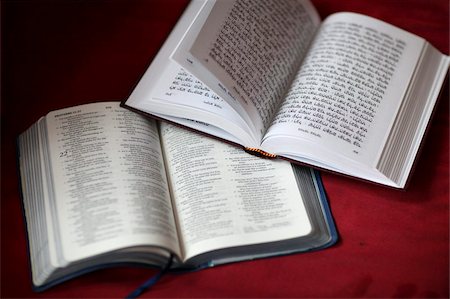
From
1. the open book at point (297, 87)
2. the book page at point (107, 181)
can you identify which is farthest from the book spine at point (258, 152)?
the book page at point (107, 181)

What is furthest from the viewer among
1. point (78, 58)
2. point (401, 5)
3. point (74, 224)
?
point (401, 5)

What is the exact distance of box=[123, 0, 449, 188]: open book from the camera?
771mm

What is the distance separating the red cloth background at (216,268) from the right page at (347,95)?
0.21ft

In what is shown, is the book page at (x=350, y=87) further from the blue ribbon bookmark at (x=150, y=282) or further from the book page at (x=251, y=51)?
the blue ribbon bookmark at (x=150, y=282)

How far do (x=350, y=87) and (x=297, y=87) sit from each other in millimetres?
78

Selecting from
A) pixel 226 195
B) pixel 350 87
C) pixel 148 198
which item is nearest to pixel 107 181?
pixel 148 198

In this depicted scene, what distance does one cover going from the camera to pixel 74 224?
0.70 metres

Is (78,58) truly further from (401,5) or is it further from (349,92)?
(401,5)

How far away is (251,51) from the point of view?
0.82m

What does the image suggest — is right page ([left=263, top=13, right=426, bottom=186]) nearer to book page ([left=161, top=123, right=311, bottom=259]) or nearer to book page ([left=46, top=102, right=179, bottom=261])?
book page ([left=161, top=123, right=311, bottom=259])

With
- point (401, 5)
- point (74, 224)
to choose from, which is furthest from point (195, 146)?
point (401, 5)

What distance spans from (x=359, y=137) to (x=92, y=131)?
369 mm

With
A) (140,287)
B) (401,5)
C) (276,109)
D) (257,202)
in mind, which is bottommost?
(140,287)

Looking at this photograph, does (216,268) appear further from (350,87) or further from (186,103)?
(350,87)
